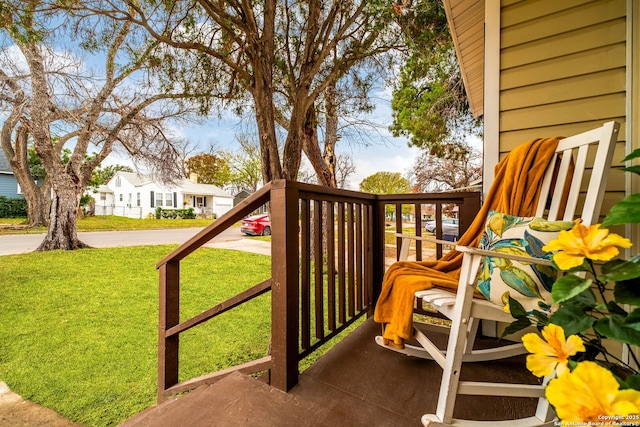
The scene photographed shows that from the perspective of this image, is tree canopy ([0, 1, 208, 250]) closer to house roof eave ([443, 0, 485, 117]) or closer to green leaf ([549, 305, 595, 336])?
house roof eave ([443, 0, 485, 117])

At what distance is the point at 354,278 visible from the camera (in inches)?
75.3

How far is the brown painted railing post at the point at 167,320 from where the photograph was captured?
5.50 ft

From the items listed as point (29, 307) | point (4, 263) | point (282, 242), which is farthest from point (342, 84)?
point (4, 263)

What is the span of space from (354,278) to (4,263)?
24.9 ft

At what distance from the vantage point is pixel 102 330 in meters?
3.73

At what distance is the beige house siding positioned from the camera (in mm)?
1423

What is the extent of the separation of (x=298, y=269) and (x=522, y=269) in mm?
875

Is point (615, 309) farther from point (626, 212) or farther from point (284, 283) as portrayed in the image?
point (284, 283)

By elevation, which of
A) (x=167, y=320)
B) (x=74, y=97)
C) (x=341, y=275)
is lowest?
(x=167, y=320)

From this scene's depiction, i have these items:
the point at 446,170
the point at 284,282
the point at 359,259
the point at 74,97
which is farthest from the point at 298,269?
the point at 446,170

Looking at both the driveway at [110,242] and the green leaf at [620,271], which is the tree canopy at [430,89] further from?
the driveway at [110,242]

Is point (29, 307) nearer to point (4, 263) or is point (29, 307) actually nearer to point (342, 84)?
point (4, 263)

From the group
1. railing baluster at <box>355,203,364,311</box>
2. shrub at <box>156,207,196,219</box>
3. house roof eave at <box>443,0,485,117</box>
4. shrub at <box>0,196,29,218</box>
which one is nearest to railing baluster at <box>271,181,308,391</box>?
railing baluster at <box>355,203,364,311</box>

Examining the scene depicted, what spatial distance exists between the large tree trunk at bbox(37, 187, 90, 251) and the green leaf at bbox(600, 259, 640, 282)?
31.4 feet
